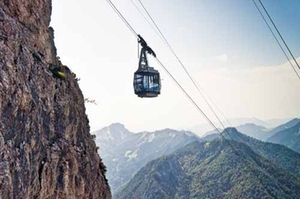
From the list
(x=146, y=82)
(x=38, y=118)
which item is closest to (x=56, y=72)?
(x=38, y=118)

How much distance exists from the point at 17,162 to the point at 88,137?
1144cm

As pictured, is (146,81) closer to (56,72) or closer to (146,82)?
(146,82)

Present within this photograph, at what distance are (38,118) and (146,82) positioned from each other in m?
7.00

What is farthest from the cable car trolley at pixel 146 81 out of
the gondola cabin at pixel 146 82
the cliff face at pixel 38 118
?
the cliff face at pixel 38 118

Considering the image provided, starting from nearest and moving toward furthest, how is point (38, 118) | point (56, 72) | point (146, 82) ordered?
point (38, 118) → point (146, 82) → point (56, 72)

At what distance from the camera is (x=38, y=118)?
1808 centimetres

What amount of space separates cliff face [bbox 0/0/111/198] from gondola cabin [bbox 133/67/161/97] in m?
4.95

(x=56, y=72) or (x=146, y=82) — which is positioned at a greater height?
(x=56, y=72)

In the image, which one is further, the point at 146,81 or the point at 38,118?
the point at 146,81

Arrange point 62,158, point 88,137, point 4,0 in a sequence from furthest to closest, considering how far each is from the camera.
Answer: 1. point 88,137
2. point 62,158
3. point 4,0

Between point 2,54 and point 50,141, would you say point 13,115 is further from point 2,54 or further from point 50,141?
point 50,141

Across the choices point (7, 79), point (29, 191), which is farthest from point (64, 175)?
point (7, 79)

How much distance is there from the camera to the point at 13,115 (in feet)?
50.8

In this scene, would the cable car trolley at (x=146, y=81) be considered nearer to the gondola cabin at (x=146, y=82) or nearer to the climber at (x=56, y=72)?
the gondola cabin at (x=146, y=82)
